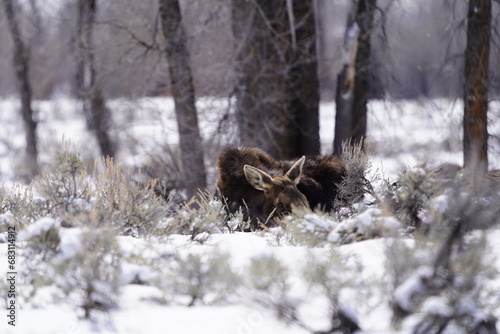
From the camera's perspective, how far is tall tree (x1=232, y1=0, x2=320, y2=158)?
14.8 m

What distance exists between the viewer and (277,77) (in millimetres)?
15062

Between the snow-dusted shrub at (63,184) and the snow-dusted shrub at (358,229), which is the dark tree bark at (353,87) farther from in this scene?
the snow-dusted shrub at (358,229)

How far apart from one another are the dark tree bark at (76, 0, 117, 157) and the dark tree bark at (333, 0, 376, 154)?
5.85 metres

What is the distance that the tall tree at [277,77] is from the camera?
1478 centimetres

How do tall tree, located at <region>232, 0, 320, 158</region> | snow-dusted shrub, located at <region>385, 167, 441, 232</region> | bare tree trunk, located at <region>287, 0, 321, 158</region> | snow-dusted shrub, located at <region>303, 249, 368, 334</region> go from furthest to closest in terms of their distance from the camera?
bare tree trunk, located at <region>287, 0, 321, 158</region> → tall tree, located at <region>232, 0, 320, 158</region> → snow-dusted shrub, located at <region>385, 167, 441, 232</region> → snow-dusted shrub, located at <region>303, 249, 368, 334</region>

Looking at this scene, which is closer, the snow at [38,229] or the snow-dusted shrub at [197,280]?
the snow-dusted shrub at [197,280]

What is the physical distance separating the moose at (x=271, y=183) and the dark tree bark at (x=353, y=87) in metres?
4.75

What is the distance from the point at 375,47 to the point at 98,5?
25.7 feet

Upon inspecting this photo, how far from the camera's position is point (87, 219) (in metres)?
6.04

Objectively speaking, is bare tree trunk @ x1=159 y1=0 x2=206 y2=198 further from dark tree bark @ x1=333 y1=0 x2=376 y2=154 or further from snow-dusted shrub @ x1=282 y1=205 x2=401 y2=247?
snow-dusted shrub @ x1=282 y1=205 x2=401 y2=247

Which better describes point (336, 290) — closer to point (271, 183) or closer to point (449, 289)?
point (449, 289)

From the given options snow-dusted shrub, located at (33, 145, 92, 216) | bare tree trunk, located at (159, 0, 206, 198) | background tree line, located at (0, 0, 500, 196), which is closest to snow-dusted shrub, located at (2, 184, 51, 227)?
snow-dusted shrub, located at (33, 145, 92, 216)

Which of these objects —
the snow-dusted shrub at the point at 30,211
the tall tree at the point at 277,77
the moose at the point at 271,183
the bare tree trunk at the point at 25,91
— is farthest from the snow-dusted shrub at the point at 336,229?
the bare tree trunk at the point at 25,91

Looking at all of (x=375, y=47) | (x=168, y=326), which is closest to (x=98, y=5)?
(x=375, y=47)
